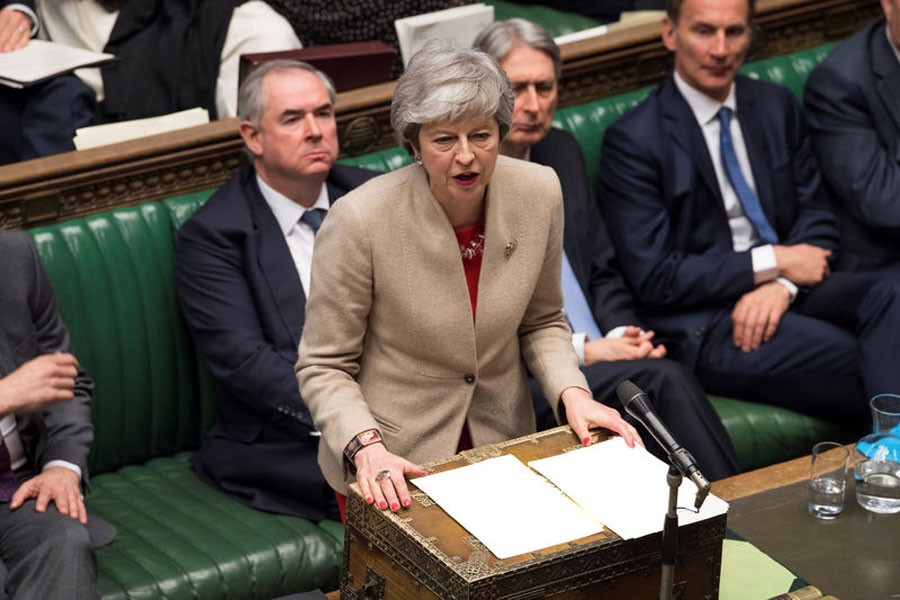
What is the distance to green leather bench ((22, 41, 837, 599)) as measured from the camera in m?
3.42

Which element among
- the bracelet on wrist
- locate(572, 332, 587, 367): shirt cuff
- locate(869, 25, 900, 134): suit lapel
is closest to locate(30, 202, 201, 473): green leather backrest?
locate(572, 332, 587, 367): shirt cuff

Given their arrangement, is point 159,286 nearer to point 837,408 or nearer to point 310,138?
point 310,138

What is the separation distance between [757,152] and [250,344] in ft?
5.33

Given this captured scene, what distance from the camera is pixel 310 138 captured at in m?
3.78

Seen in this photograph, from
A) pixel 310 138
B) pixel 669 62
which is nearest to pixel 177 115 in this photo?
pixel 310 138

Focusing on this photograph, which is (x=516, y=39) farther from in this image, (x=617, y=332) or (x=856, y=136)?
(x=856, y=136)

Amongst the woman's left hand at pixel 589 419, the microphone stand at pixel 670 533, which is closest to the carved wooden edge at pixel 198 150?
the woman's left hand at pixel 589 419

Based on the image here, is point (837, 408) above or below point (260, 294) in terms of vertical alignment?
below

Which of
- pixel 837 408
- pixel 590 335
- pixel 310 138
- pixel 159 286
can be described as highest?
pixel 310 138

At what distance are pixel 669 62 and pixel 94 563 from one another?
8.08 feet

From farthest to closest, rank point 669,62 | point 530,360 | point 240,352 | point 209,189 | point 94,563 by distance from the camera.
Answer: point 669,62, point 209,189, point 240,352, point 94,563, point 530,360

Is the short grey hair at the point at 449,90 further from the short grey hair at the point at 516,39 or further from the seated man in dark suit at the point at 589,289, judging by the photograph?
the short grey hair at the point at 516,39

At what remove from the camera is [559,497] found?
256 centimetres

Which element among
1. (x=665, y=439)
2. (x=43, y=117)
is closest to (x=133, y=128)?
(x=43, y=117)
